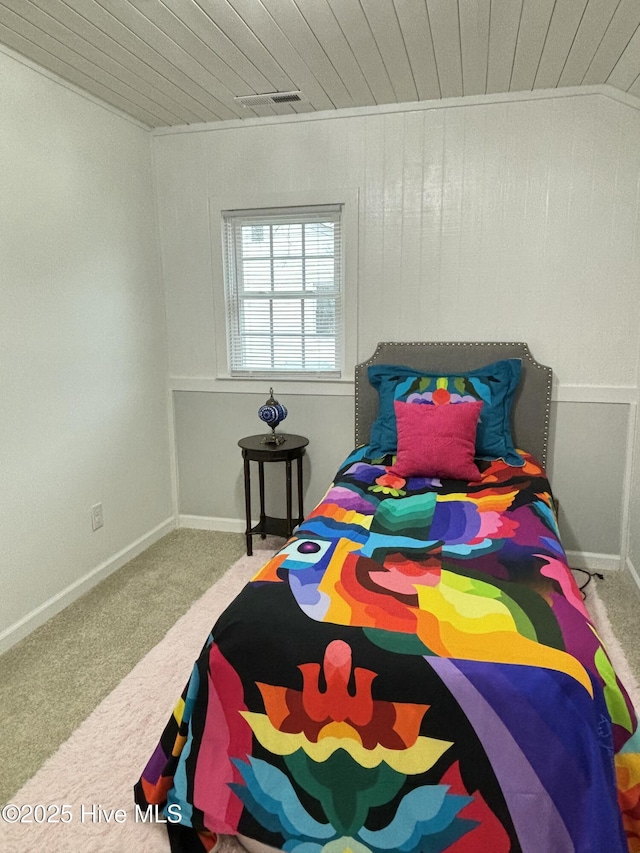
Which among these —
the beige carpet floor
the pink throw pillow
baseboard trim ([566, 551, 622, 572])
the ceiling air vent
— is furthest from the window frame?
baseboard trim ([566, 551, 622, 572])

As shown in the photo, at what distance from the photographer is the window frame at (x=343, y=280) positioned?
3281mm

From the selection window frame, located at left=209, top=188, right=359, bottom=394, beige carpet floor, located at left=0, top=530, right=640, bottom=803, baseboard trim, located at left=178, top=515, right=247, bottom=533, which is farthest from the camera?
baseboard trim, located at left=178, top=515, right=247, bottom=533

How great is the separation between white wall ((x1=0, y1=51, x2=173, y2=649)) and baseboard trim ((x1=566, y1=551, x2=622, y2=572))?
254 cm

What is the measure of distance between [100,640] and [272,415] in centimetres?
143

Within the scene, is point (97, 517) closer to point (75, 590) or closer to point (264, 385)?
point (75, 590)

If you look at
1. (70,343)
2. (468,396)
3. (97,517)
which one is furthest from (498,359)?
(97,517)

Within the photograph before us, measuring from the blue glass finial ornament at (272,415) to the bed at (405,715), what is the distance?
1412mm

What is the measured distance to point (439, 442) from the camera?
264cm

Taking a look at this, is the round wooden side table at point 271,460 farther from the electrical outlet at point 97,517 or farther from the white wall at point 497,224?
the electrical outlet at point 97,517

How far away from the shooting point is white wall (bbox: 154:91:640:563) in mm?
2918

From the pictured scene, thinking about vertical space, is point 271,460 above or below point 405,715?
above

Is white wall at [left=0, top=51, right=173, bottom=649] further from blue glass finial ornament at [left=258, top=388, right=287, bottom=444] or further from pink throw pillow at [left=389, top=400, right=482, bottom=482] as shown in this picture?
pink throw pillow at [left=389, top=400, right=482, bottom=482]

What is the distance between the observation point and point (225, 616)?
161 cm

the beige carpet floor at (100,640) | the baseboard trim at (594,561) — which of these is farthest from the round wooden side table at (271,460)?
the baseboard trim at (594,561)
